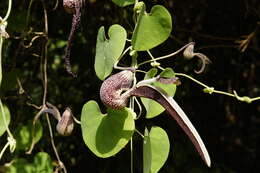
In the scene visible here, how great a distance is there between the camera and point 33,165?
0.93m

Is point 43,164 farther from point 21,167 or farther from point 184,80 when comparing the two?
point 184,80

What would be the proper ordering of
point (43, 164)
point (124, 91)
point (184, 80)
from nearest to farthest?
point (124, 91) < point (43, 164) < point (184, 80)

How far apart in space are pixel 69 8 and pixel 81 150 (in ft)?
2.88

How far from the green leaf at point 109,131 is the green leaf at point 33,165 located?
0.25 meters

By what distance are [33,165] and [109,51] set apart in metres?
0.33

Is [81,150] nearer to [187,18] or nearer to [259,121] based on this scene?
[187,18]

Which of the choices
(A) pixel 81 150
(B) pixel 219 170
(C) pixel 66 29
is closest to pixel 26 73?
(C) pixel 66 29

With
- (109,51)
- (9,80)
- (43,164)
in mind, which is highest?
(109,51)

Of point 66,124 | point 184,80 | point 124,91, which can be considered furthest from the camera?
point 184,80

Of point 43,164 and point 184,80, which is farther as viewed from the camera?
point 184,80

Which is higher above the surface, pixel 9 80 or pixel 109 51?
pixel 109 51

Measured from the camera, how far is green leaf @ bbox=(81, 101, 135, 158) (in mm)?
676

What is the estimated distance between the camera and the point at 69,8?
2.35 ft

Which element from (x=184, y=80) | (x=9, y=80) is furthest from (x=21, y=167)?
(x=184, y=80)
